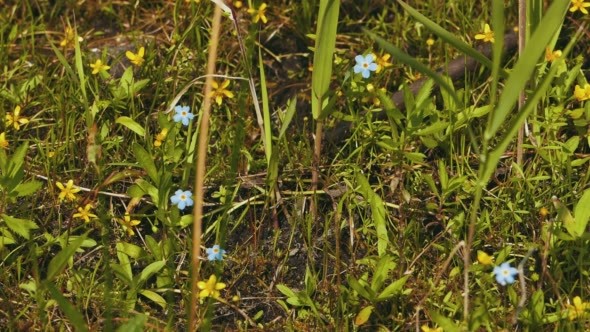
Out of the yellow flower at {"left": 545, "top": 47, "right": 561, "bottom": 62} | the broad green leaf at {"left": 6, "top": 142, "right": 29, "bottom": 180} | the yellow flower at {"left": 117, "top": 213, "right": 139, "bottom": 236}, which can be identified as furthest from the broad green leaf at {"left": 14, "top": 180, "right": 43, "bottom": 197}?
the yellow flower at {"left": 545, "top": 47, "right": 561, "bottom": 62}

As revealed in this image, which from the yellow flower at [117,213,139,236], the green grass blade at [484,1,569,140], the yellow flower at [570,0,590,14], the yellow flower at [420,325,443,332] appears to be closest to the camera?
the green grass blade at [484,1,569,140]

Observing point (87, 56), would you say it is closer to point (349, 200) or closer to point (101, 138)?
point (101, 138)

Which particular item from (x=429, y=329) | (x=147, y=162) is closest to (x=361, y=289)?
(x=429, y=329)

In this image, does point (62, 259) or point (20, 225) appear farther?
point (20, 225)

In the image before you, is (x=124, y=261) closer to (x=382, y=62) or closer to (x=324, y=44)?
(x=324, y=44)

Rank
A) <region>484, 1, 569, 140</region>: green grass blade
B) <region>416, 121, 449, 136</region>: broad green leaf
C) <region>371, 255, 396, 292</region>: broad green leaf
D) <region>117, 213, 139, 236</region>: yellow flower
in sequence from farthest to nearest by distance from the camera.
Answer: <region>416, 121, 449, 136</region>: broad green leaf, <region>117, 213, 139, 236</region>: yellow flower, <region>371, 255, 396, 292</region>: broad green leaf, <region>484, 1, 569, 140</region>: green grass blade

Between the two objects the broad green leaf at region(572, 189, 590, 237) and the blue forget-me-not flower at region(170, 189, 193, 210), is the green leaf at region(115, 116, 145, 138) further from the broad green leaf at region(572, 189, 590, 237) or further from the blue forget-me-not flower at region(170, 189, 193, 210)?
the broad green leaf at region(572, 189, 590, 237)

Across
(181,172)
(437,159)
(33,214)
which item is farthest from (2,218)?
(437,159)
